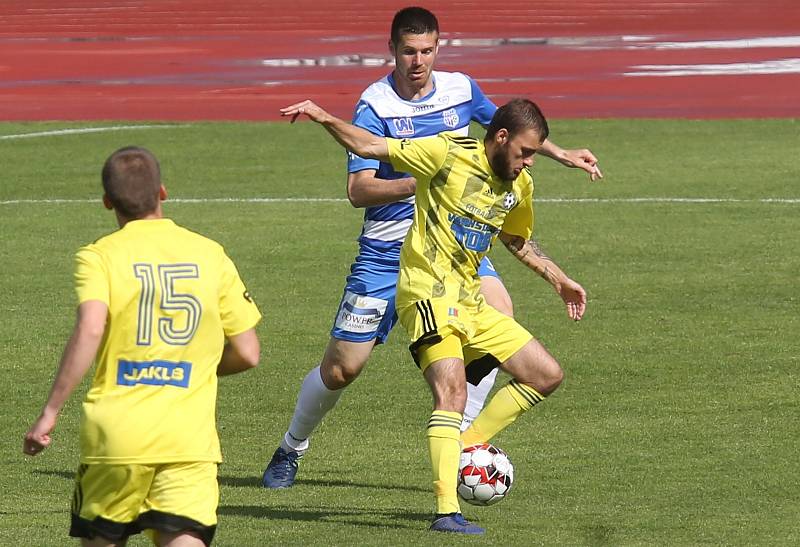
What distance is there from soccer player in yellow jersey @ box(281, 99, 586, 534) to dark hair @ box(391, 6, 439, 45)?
990 mm

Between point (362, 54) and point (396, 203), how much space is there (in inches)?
859

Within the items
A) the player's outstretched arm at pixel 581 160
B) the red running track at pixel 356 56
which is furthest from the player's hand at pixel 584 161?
the red running track at pixel 356 56

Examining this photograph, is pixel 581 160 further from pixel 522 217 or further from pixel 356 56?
pixel 356 56

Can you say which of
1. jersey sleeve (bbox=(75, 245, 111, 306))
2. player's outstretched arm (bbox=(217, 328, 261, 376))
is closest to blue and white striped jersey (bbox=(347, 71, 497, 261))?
player's outstretched arm (bbox=(217, 328, 261, 376))

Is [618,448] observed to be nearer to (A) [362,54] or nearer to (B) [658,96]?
(B) [658,96]

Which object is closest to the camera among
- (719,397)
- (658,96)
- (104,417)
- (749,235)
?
(104,417)

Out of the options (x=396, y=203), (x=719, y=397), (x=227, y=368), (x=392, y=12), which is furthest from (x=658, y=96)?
(x=227, y=368)

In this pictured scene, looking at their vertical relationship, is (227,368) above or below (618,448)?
above

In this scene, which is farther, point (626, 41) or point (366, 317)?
point (626, 41)

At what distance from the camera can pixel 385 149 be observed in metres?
7.64

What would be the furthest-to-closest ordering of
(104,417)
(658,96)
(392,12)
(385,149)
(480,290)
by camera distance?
(392,12) < (658,96) < (480,290) < (385,149) < (104,417)

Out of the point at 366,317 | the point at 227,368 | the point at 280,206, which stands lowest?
the point at 280,206

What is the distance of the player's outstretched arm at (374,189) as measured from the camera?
816cm

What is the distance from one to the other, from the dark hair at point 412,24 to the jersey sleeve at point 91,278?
11.2ft
